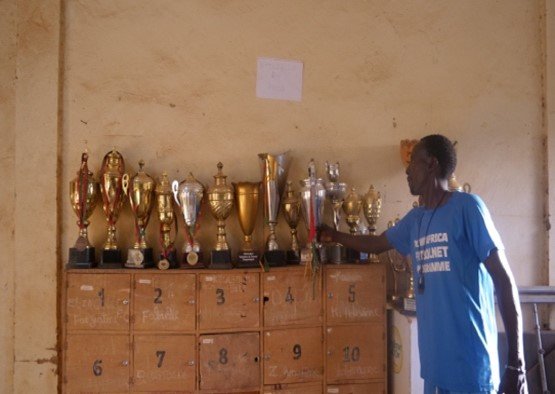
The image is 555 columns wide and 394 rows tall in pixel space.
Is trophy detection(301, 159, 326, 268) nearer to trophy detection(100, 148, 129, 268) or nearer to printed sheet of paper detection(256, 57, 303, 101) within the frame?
printed sheet of paper detection(256, 57, 303, 101)

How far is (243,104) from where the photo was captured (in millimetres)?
2652

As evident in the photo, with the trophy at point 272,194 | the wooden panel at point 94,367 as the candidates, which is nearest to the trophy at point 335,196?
the trophy at point 272,194

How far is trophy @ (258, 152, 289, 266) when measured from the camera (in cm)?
245

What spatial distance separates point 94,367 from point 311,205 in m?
1.47

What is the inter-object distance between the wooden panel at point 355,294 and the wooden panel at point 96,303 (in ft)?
3.74

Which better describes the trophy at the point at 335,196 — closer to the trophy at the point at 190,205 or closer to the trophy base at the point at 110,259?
the trophy at the point at 190,205

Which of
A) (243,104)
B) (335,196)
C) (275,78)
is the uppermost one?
(275,78)

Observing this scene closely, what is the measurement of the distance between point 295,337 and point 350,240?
63cm

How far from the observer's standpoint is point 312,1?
107 inches

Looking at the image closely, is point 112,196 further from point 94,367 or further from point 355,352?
point 355,352

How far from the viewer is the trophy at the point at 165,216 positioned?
7.84 feet

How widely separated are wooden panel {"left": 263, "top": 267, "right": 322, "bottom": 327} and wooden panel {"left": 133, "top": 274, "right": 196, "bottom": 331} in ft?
1.38

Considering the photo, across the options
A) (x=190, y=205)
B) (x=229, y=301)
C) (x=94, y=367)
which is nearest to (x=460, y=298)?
(x=229, y=301)

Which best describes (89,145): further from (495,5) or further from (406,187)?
(495,5)
